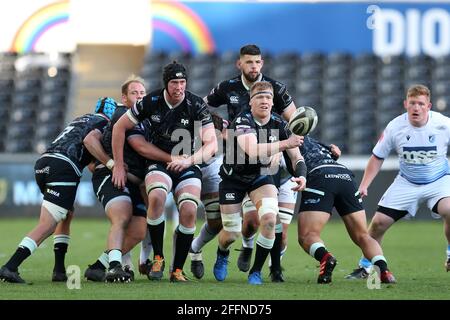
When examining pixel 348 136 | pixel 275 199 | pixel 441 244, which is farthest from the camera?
pixel 348 136

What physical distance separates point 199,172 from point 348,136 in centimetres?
1514

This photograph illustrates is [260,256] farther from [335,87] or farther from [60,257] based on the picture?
[335,87]

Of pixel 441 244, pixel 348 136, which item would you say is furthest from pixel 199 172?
pixel 348 136

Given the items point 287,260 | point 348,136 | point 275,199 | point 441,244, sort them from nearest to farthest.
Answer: point 275,199 → point 287,260 → point 441,244 → point 348,136

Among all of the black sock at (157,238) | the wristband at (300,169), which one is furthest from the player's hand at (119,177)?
the wristband at (300,169)

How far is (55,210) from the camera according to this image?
32.3ft

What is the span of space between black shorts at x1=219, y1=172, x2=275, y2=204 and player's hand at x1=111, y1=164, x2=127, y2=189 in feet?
3.25

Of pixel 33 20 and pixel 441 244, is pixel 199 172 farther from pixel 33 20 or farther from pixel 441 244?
pixel 33 20

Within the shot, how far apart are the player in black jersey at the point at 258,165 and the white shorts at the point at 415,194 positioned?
5.24ft

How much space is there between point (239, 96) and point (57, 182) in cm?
223

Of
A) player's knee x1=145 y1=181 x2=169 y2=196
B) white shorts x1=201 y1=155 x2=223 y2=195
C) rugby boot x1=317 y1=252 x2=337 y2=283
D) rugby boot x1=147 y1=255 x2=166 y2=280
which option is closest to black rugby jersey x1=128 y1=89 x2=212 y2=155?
player's knee x1=145 y1=181 x2=169 y2=196

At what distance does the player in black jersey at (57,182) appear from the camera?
9.65 meters
